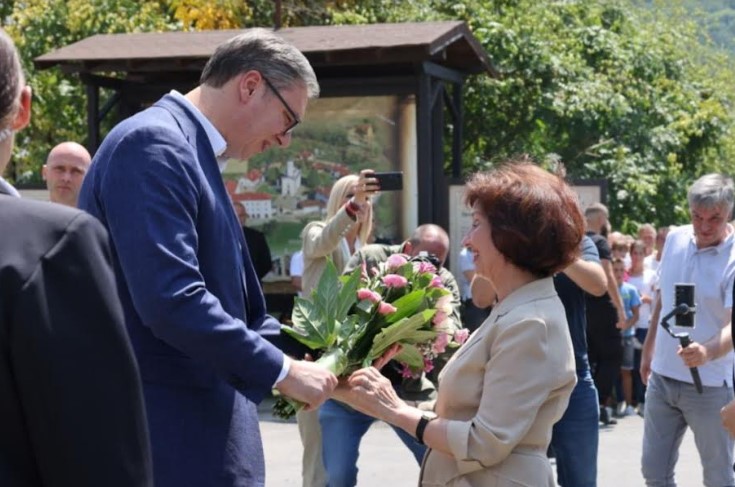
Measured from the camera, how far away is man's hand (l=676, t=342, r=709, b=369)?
251 inches

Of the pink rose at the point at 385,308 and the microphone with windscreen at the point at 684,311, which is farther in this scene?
the microphone with windscreen at the point at 684,311

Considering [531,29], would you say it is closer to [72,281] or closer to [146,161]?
[146,161]

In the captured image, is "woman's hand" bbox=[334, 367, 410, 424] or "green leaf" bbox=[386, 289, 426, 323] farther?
"green leaf" bbox=[386, 289, 426, 323]

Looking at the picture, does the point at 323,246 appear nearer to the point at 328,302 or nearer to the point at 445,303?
the point at 445,303

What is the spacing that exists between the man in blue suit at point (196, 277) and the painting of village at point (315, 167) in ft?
32.0

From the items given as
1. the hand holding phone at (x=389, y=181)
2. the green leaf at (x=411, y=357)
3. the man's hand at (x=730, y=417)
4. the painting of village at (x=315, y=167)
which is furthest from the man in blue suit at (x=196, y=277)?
the painting of village at (x=315, y=167)

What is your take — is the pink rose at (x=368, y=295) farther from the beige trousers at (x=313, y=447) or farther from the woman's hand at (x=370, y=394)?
the beige trousers at (x=313, y=447)

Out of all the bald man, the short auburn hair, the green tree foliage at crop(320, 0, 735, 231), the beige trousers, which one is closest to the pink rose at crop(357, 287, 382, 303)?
the short auburn hair

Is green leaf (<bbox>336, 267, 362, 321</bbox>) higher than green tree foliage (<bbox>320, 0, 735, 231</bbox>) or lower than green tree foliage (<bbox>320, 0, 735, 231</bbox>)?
higher

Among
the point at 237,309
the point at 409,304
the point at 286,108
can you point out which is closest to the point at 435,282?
the point at 409,304

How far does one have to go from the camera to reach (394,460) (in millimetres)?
10258

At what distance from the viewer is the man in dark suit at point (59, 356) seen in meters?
1.79

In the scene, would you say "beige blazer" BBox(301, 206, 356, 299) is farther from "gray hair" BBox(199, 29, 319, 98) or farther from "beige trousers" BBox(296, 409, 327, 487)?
"gray hair" BBox(199, 29, 319, 98)

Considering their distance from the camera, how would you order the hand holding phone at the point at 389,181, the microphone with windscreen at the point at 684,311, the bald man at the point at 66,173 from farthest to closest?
the hand holding phone at the point at 389,181, the microphone with windscreen at the point at 684,311, the bald man at the point at 66,173
